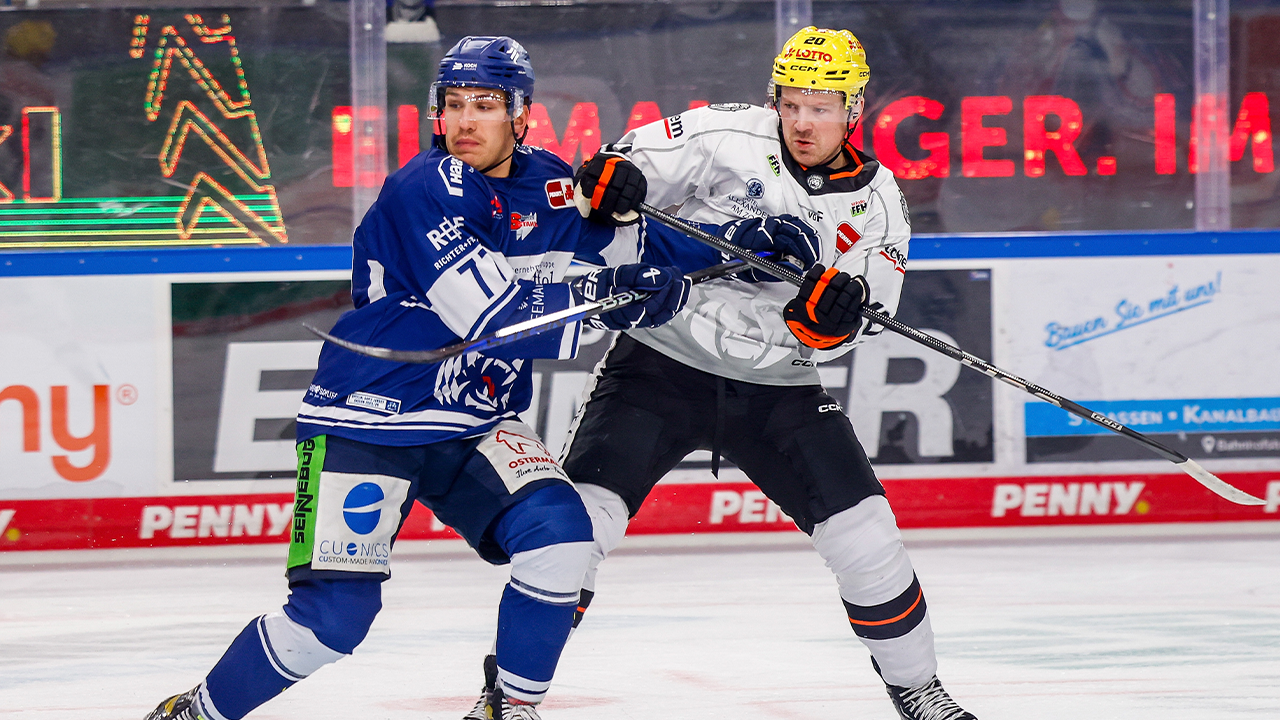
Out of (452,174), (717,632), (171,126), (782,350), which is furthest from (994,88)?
(452,174)

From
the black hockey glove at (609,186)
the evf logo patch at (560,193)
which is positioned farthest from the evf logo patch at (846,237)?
the evf logo patch at (560,193)

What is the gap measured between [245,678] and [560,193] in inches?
39.8

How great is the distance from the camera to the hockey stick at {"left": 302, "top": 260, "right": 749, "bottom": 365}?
7.88 feet

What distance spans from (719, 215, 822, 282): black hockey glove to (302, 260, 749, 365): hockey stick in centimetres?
39

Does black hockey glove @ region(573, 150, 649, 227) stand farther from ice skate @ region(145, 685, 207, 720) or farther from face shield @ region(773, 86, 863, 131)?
ice skate @ region(145, 685, 207, 720)

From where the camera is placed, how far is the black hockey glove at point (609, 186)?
8.66 ft

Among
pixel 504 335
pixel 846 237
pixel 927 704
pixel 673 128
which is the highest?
pixel 673 128

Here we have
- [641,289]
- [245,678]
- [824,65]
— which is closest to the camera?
[245,678]

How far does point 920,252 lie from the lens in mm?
5273

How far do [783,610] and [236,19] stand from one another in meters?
2.90

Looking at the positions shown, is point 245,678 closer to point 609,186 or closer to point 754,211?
point 609,186

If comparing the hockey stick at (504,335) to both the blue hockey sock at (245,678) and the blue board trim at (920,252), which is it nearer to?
the blue hockey sock at (245,678)

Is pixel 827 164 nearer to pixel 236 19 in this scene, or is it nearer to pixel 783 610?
pixel 783 610

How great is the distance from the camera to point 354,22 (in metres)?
5.19
